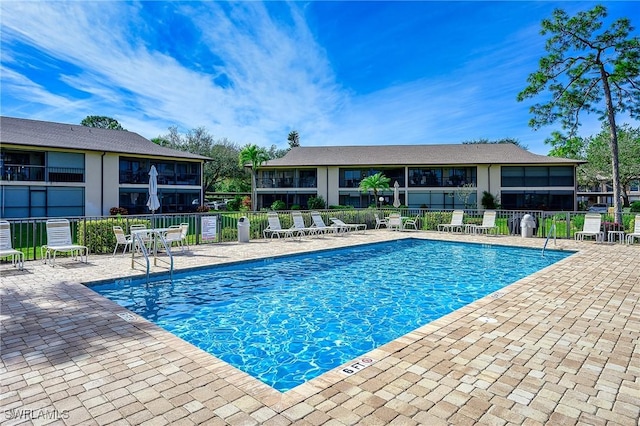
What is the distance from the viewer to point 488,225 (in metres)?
17.3

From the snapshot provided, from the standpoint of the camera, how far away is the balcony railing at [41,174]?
895 inches

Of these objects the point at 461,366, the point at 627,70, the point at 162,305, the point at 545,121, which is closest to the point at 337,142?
the point at 545,121

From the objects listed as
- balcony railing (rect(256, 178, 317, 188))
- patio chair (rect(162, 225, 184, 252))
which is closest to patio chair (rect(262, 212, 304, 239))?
patio chair (rect(162, 225, 184, 252))

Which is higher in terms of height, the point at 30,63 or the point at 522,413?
the point at 30,63

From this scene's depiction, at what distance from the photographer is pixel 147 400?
2.96m

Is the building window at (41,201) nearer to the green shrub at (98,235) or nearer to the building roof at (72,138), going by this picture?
the building roof at (72,138)

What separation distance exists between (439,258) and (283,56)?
40.0 ft

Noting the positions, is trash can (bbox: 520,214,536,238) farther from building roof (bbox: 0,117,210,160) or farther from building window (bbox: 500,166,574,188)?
building roof (bbox: 0,117,210,160)

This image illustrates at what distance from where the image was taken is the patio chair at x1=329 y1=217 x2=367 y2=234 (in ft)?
58.3

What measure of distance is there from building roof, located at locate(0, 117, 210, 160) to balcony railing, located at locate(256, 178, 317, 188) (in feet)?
25.3

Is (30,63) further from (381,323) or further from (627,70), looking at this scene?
(627,70)

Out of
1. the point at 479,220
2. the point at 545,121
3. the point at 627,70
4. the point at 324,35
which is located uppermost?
the point at 324,35

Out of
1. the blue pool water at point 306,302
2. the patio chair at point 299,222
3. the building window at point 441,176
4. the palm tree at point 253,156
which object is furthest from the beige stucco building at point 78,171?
the blue pool water at point 306,302

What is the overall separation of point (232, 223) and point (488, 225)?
11.5 meters
